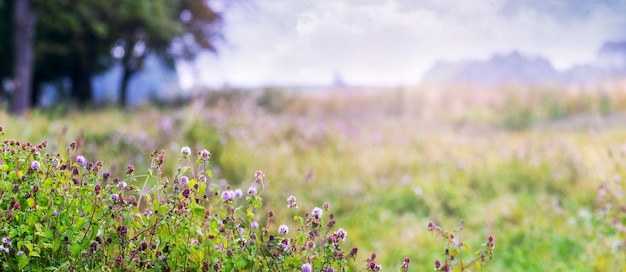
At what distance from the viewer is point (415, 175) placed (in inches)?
271

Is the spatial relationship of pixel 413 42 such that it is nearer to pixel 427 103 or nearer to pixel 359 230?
→ pixel 359 230

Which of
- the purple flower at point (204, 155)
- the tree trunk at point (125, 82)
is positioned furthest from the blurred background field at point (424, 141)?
the tree trunk at point (125, 82)

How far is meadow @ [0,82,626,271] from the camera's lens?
4.47m

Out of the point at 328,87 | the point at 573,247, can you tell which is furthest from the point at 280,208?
the point at 328,87

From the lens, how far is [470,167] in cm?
688

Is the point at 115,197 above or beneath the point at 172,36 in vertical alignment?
beneath

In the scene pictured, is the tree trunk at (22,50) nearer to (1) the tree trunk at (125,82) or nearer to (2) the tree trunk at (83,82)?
(2) the tree trunk at (83,82)

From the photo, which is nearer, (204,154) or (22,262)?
(22,262)

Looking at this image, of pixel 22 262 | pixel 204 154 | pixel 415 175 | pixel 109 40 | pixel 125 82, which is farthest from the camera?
pixel 125 82

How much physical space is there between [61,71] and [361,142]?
624 inches

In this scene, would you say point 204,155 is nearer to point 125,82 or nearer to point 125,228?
point 125,228

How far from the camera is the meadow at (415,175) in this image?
4.47m

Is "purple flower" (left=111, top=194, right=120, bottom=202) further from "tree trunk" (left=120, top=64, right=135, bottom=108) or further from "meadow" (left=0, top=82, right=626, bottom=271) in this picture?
"tree trunk" (left=120, top=64, right=135, bottom=108)

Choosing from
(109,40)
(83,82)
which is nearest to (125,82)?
(83,82)
